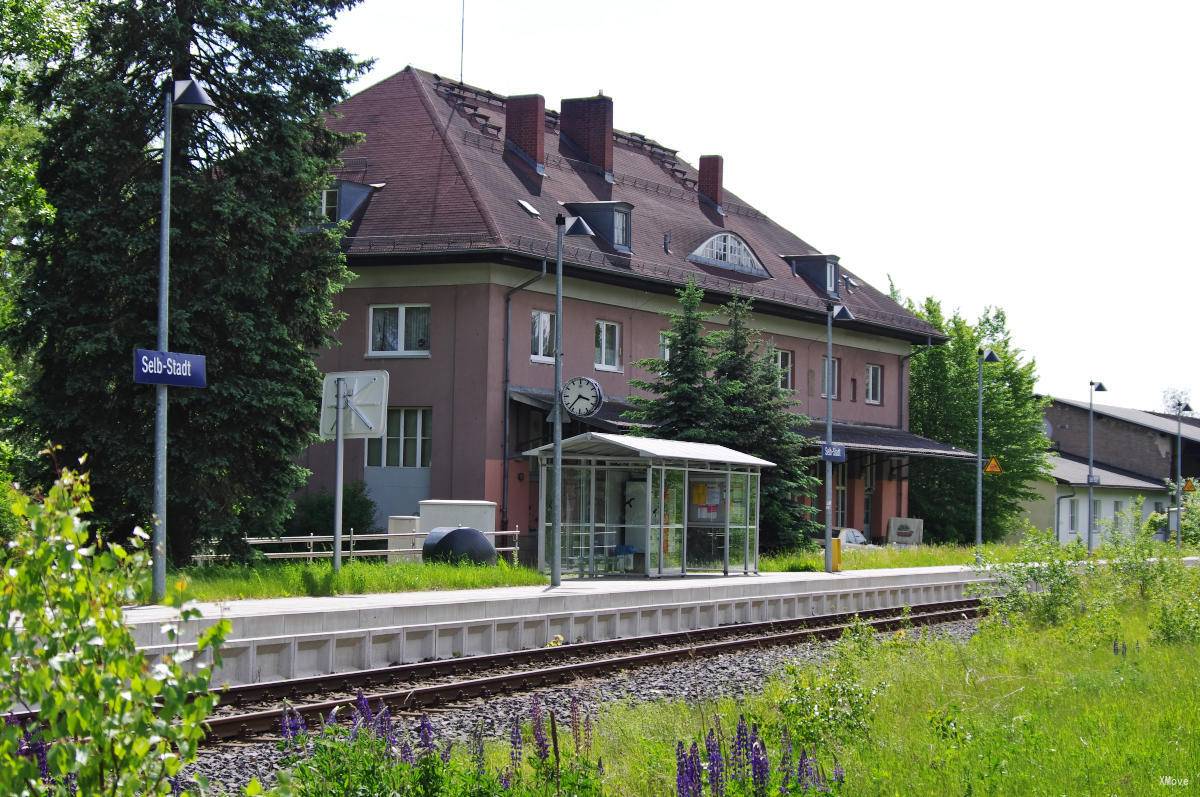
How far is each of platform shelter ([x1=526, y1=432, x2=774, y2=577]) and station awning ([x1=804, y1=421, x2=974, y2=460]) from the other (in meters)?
13.7

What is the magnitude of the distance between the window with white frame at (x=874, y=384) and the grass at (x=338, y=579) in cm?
2836

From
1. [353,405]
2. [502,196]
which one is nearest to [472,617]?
[353,405]

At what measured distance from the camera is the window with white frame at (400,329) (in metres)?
37.2

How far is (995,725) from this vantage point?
10.9 metres

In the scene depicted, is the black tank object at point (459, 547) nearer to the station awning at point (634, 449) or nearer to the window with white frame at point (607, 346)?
the station awning at point (634, 449)

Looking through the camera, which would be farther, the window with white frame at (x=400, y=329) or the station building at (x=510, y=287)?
the window with white frame at (x=400, y=329)

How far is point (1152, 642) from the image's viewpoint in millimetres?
17578

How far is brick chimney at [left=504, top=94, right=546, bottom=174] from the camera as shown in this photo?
→ 43.1 metres

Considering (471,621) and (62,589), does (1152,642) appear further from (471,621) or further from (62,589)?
(62,589)

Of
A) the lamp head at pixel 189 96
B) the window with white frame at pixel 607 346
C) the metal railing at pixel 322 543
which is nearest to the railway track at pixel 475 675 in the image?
the lamp head at pixel 189 96

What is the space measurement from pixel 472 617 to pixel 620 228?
23.5 meters

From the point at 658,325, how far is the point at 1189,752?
1283 inches

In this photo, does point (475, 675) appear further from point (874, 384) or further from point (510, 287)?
point (874, 384)

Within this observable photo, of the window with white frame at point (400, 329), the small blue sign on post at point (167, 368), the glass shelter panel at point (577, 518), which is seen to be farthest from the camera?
the window with white frame at point (400, 329)
